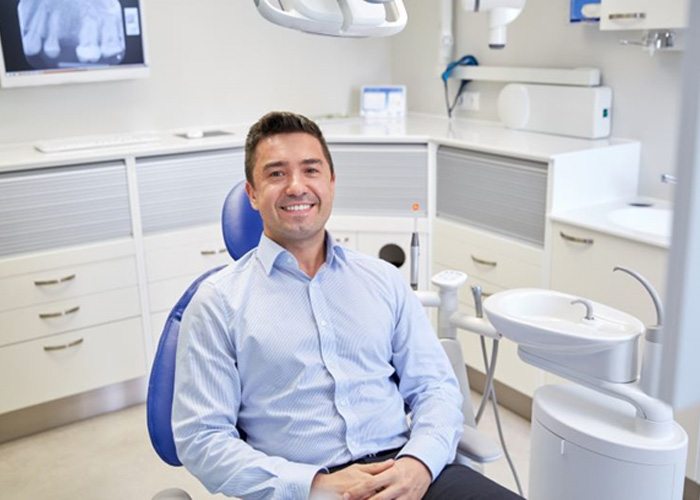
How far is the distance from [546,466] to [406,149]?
163 cm

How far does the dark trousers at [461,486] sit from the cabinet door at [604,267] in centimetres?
99

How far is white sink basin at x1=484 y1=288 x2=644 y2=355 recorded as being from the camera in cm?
172

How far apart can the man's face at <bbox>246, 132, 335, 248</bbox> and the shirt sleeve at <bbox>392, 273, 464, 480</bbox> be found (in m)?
0.26

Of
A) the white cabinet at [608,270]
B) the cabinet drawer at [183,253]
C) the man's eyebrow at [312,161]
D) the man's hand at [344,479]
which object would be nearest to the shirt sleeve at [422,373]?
the man's hand at [344,479]

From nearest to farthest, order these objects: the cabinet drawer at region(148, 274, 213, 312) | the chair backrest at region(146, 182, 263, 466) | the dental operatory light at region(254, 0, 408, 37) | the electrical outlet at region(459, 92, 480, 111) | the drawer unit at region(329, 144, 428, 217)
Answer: the dental operatory light at region(254, 0, 408, 37) < the chair backrest at region(146, 182, 263, 466) < the cabinet drawer at region(148, 274, 213, 312) < the drawer unit at region(329, 144, 428, 217) < the electrical outlet at region(459, 92, 480, 111)

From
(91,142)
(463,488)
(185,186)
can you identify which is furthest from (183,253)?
(463,488)

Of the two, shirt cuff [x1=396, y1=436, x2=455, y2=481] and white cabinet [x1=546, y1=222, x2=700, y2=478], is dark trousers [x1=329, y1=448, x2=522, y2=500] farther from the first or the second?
white cabinet [x1=546, y1=222, x2=700, y2=478]

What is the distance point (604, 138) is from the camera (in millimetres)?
2910

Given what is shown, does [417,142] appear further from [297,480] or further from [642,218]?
[297,480]

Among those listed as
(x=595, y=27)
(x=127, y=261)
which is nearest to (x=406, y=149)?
(x=595, y=27)

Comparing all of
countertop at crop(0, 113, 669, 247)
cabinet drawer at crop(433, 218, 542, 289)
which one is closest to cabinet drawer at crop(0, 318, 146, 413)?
countertop at crop(0, 113, 669, 247)

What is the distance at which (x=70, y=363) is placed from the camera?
2.92 m

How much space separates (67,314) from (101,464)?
23.0 inches

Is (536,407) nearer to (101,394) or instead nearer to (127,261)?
(127,261)
